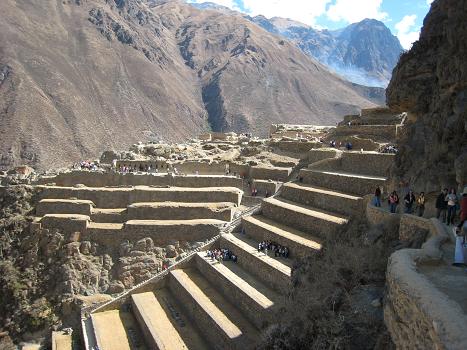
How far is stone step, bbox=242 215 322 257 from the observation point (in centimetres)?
1622

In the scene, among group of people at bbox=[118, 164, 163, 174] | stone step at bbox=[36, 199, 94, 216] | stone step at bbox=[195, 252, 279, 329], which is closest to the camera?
stone step at bbox=[195, 252, 279, 329]

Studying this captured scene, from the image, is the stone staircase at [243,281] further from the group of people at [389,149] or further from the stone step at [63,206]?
the stone step at [63,206]

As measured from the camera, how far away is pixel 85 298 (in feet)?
69.6

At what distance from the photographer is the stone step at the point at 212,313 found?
548 inches

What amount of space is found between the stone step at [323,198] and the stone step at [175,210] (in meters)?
4.72

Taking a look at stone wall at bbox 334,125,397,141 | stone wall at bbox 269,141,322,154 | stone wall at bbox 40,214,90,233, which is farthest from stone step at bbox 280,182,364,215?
stone wall at bbox 40,214,90,233

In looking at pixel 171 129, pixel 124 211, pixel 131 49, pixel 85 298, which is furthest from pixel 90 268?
pixel 131 49

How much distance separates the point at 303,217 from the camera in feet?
58.4

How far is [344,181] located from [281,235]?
365cm

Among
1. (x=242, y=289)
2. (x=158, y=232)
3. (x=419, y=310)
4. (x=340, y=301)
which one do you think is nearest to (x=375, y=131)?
(x=158, y=232)

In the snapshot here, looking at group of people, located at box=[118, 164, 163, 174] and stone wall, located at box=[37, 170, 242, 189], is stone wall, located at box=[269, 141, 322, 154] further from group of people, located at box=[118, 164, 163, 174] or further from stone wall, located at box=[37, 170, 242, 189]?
group of people, located at box=[118, 164, 163, 174]

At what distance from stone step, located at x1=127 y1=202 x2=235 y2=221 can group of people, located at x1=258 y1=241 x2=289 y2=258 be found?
21.8 feet

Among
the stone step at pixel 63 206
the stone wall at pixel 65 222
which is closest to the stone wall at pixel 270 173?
the stone step at pixel 63 206

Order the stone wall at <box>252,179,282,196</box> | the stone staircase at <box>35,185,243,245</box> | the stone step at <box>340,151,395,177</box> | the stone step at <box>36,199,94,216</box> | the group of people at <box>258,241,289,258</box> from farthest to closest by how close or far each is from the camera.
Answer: the stone wall at <box>252,179,282,196</box> < the stone step at <box>36,199,94,216</box> < the stone staircase at <box>35,185,243,245</box> < the stone step at <box>340,151,395,177</box> < the group of people at <box>258,241,289,258</box>
